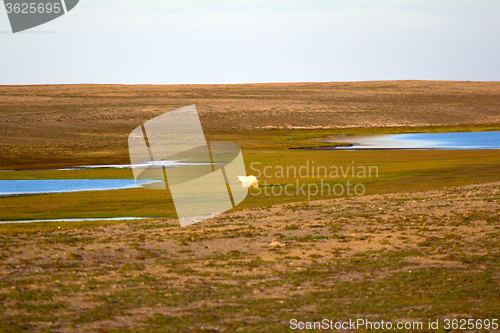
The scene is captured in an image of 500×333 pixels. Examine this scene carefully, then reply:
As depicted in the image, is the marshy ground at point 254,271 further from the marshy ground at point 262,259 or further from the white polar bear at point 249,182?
the white polar bear at point 249,182

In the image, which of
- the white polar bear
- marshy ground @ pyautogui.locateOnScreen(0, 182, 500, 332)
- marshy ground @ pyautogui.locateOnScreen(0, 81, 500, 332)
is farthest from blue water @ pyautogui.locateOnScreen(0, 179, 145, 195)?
marshy ground @ pyautogui.locateOnScreen(0, 182, 500, 332)

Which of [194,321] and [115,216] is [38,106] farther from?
[194,321]

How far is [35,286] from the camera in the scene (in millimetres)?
9234

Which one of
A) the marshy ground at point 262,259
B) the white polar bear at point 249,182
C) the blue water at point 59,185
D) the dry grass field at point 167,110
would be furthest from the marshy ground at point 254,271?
the dry grass field at point 167,110

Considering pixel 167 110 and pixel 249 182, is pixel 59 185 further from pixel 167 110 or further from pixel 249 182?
pixel 167 110

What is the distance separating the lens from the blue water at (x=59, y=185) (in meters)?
24.8

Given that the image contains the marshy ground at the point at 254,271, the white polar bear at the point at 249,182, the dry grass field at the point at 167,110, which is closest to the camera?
the marshy ground at the point at 254,271

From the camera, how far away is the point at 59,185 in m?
26.4

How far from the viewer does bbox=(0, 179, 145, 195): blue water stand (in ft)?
81.3

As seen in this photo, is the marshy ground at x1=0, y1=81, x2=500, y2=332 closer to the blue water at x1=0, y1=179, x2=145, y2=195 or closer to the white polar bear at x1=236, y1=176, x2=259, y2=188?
the blue water at x1=0, y1=179, x2=145, y2=195

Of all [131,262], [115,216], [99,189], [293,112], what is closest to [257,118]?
[293,112]

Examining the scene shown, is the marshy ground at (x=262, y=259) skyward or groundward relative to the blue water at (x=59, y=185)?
skyward

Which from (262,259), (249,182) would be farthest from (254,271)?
(249,182)

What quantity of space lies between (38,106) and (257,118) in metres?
30.7
